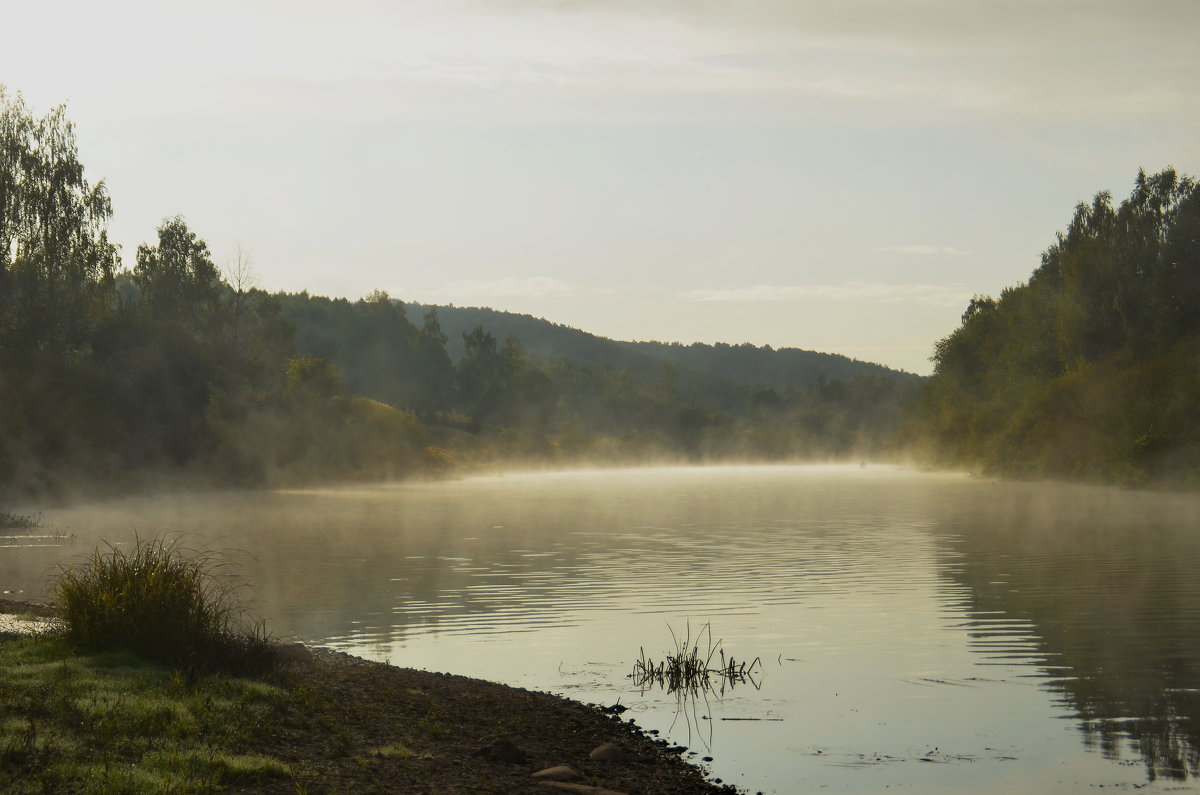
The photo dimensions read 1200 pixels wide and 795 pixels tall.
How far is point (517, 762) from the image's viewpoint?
42.2 feet

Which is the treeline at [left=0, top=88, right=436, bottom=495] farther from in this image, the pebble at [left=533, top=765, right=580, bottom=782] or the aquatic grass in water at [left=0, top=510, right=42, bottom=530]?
the pebble at [left=533, top=765, right=580, bottom=782]

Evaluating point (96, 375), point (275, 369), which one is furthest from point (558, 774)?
point (275, 369)

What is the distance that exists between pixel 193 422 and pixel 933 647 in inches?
2939

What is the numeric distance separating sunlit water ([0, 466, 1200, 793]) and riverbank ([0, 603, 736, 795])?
142 centimetres

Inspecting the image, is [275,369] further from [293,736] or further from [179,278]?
[293,736]

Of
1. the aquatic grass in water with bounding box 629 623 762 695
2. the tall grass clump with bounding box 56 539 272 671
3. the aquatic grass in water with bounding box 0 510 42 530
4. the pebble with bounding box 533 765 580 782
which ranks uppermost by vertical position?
the tall grass clump with bounding box 56 539 272 671

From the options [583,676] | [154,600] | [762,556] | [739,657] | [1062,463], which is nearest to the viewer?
[154,600]

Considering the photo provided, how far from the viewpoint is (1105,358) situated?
95.7m

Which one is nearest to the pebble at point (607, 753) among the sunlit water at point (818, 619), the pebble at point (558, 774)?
the pebble at point (558, 774)

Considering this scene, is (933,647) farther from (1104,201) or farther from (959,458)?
(959,458)

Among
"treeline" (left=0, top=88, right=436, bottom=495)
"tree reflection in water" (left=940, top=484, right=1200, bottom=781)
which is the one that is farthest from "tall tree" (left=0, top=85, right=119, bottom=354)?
"tree reflection in water" (left=940, top=484, right=1200, bottom=781)

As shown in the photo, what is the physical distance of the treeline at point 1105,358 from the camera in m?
80.1

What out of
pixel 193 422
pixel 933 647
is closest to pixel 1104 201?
pixel 193 422

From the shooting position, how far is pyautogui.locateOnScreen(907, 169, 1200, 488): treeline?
80062 mm
